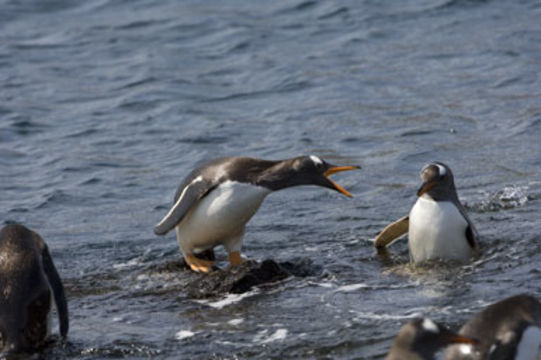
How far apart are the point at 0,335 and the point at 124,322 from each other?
890 mm

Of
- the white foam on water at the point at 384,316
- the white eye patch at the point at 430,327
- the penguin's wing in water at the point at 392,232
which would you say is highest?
the white eye patch at the point at 430,327

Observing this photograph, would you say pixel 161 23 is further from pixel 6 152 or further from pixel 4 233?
pixel 4 233

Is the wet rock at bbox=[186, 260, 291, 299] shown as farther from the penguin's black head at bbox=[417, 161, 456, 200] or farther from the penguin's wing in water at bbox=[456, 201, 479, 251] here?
the penguin's wing in water at bbox=[456, 201, 479, 251]

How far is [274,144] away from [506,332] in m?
6.92

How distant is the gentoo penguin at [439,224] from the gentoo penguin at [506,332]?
2274 mm

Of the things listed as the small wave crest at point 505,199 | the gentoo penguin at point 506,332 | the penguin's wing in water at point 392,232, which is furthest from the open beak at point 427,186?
the gentoo penguin at point 506,332

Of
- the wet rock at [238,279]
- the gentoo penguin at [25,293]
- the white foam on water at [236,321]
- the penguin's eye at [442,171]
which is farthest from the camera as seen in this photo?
the penguin's eye at [442,171]

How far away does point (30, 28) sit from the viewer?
1842 cm

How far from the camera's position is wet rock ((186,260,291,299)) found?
7.27m

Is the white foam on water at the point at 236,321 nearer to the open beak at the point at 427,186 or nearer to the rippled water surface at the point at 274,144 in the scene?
the rippled water surface at the point at 274,144

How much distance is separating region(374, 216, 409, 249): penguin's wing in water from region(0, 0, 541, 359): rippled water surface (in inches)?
4.2

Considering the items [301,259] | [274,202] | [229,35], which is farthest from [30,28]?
[301,259]

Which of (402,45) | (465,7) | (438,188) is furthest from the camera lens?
(465,7)

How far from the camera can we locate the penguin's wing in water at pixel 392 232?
801 cm
